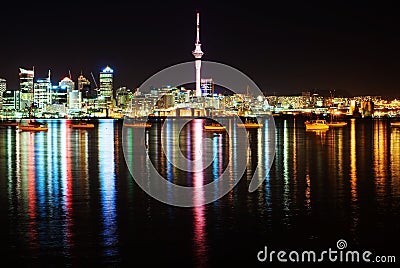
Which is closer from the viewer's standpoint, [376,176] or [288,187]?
[288,187]

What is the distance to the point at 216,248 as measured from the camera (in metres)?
9.52

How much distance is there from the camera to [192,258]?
29.6ft

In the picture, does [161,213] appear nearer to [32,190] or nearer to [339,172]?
[32,190]

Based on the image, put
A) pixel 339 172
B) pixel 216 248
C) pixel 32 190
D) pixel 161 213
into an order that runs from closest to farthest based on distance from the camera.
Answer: pixel 216 248
pixel 161 213
pixel 32 190
pixel 339 172

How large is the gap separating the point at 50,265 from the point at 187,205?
4.74 meters

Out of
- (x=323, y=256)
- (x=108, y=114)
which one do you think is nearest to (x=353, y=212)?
(x=323, y=256)

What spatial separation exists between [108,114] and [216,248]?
139927mm

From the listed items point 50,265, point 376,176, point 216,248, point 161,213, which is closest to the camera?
point 50,265

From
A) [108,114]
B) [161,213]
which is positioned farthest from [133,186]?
[108,114]

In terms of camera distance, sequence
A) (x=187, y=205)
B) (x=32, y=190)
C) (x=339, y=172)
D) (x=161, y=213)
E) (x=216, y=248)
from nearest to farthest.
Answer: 1. (x=216, y=248)
2. (x=161, y=213)
3. (x=187, y=205)
4. (x=32, y=190)
5. (x=339, y=172)

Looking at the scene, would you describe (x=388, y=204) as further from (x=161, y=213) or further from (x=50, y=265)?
(x=50, y=265)

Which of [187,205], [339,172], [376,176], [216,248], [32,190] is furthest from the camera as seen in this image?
[339,172]

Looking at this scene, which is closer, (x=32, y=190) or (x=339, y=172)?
(x=32, y=190)

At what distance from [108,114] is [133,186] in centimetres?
13328
